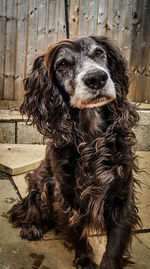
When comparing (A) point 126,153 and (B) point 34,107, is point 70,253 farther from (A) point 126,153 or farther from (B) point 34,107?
(B) point 34,107

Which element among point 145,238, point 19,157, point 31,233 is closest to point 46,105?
point 31,233

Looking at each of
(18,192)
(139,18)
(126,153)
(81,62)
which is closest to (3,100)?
(18,192)

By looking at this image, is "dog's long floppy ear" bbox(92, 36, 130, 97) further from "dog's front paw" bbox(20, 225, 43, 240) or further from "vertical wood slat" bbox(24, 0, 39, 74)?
"vertical wood slat" bbox(24, 0, 39, 74)

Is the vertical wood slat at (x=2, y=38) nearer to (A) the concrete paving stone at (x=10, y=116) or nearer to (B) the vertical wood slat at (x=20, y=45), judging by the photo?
(B) the vertical wood slat at (x=20, y=45)

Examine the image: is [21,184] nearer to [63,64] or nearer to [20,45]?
[63,64]

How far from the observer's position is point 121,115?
1.96 m

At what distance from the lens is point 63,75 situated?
81.3 inches

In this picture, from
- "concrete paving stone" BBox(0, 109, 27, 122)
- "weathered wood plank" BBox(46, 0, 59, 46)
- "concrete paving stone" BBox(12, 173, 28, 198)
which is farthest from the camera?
"weathered wood plank" BBox(46, 0, 59, 46)

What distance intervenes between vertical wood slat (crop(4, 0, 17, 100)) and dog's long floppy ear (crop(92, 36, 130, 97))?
2254 millimetres

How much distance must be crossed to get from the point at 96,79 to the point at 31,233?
1.14 meters

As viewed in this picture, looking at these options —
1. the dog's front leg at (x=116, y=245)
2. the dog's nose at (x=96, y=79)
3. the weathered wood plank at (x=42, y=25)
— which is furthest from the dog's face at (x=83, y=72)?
the weathered wood plank at (x=42, y=25)

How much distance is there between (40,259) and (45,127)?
816 mm

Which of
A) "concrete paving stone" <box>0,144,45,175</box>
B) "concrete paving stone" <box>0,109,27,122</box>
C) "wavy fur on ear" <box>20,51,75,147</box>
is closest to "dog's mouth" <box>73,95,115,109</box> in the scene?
"wavy fur on ear" <box>20,51,75,147</box>

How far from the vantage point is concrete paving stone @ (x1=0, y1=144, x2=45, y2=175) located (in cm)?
311
